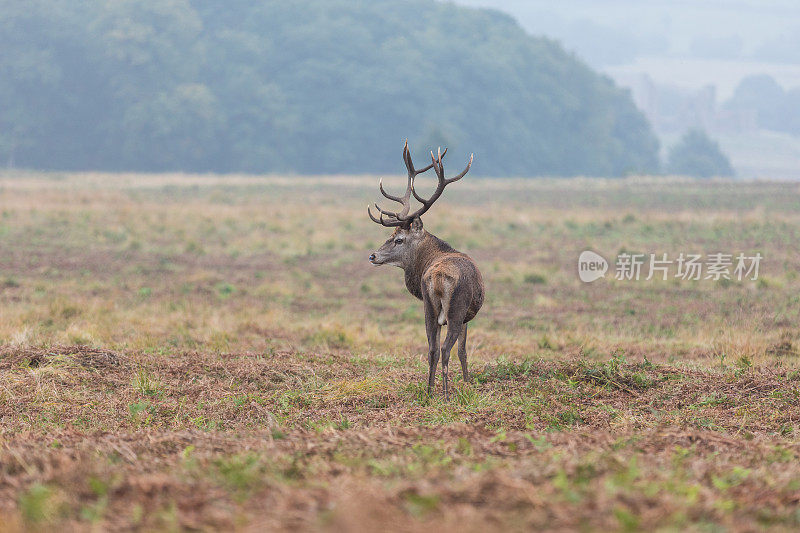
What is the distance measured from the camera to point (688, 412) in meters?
8.82

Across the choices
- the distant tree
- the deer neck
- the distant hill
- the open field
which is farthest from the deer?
the distant tree

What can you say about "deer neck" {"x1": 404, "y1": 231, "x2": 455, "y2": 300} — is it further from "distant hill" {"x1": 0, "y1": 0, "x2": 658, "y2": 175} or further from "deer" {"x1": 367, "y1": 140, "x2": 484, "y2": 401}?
"distant hill" {"x1": 0, "y1": 0, "x2": 658, "y2": 175}

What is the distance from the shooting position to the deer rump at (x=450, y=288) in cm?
968

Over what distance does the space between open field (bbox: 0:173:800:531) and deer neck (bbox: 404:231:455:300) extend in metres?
1.10

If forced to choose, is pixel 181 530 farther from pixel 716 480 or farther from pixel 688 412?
pixel 688 412

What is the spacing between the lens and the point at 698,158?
122 m

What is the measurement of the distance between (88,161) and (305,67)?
90.8 ft

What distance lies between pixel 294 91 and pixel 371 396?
9386 centimetres

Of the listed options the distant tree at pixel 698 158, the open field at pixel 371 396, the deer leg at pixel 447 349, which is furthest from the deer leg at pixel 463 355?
the distant tree at pixel 698 158

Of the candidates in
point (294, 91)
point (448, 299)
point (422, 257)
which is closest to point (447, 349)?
point (448, 299)

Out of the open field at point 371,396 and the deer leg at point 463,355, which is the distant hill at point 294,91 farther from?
the deer leg at point 463,355

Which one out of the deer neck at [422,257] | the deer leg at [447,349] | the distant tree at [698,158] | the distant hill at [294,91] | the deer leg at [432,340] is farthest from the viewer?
the distant tree at [698,158]

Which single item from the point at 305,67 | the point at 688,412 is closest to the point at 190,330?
the point at 688,412

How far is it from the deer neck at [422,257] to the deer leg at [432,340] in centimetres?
98
